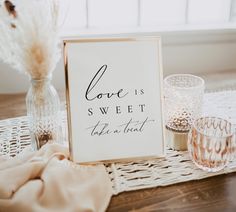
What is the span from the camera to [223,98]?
4.01ft

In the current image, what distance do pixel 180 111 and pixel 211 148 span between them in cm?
15

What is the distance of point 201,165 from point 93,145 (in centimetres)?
24

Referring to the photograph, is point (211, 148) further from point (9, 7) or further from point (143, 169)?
point (9, 7)

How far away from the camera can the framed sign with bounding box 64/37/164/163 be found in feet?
2.75

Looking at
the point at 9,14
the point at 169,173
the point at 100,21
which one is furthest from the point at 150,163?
the point at 100,21

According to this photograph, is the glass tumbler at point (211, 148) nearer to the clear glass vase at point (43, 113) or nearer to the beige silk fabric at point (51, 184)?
the beige silk fabric at point (51, 184)

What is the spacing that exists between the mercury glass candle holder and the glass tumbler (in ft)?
0.16

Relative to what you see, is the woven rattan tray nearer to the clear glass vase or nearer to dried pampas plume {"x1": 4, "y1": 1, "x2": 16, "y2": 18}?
the clear glass vase

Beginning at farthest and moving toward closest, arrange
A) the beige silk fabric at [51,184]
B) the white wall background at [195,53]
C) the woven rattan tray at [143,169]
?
the white wall background at [195,53], the woven rattan tray at [143,169], the beige silk fabric at [51,184]

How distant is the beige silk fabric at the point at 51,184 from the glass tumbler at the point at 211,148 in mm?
204

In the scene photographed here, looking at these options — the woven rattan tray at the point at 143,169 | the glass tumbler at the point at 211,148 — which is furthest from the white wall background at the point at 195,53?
the glass tumbler at the point at 211,148

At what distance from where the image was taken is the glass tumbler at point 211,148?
0.81 metres

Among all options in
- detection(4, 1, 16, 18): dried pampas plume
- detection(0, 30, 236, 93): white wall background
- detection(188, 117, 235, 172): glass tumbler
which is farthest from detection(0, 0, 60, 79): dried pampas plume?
detection(0, 30, 236, 93): white wall background

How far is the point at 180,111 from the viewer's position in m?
0.94
